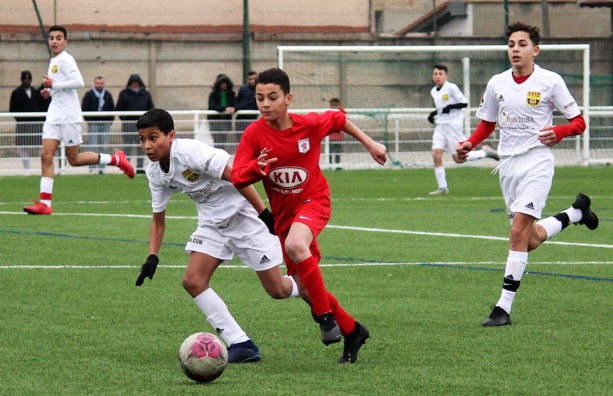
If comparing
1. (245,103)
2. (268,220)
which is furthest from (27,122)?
(268,220)

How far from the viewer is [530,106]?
353 inches

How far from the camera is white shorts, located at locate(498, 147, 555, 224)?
8828mm

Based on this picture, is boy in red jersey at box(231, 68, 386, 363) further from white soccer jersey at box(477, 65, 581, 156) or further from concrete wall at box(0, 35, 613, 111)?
concrete wall at box(0, 35, 613, 111)

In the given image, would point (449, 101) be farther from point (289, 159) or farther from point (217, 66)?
point (289, 159)

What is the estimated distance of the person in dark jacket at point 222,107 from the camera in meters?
24.7

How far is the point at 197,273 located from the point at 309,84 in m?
18.7

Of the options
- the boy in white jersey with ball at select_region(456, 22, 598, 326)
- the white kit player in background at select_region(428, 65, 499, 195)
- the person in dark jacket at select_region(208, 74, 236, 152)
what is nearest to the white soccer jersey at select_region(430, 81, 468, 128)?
the white kit player in background at select_region(428, 65, 499, 195)

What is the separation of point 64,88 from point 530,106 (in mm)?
8069

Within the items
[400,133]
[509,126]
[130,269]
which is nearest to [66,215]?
[130,269]

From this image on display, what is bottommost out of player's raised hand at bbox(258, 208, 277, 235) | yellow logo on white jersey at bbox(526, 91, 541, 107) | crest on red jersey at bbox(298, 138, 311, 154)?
player's raised hand at bbox(258, 208, 277, 235)

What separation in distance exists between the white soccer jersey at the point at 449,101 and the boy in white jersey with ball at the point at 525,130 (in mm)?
11070

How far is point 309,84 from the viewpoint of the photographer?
84.9 feet

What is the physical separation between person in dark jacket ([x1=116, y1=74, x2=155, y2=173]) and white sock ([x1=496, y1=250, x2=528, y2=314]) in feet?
53.0

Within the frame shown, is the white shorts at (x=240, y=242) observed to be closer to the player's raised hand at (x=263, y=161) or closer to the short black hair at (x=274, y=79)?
the player's raised hand at (x=263, y=161)
